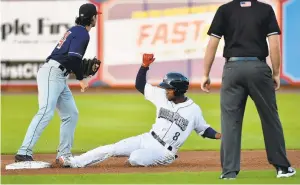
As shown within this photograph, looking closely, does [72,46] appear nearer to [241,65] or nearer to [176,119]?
[176,119]

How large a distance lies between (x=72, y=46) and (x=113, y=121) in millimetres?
6334

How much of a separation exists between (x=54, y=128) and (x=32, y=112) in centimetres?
271

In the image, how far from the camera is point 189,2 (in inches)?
930

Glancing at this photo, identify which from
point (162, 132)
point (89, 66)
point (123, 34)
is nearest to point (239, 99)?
point (162, 132)

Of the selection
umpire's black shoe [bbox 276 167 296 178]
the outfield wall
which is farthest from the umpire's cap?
the outfield wall

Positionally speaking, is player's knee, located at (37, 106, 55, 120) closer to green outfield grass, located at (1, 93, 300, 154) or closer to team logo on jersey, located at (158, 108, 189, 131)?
team logo on jersey, located at (158, 108, 189, 131)

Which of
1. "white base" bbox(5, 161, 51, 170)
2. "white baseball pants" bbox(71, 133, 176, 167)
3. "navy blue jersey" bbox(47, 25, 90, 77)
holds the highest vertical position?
"navy blue jersey" bbox(47, 25, 90, 77)

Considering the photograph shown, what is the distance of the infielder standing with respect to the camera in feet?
33.0

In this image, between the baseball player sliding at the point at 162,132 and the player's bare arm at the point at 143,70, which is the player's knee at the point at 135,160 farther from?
the player's bare arm at the point at 143,70

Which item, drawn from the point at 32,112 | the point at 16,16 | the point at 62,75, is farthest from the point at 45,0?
the point at 62,75

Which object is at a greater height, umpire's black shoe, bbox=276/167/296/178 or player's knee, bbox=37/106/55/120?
player's knee, bbox=37/106/55/120

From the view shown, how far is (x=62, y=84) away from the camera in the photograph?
10.2 meters

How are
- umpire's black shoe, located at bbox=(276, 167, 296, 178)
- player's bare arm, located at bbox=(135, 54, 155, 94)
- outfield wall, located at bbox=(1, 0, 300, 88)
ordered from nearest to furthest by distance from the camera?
umpire's black shoe, located at bbox=(276, 167, 296, 178) → player's bare arm, located at bbox=(135, 54, 155, 94) → outfield wall, located at bbox=(1, 0, 300, 88)

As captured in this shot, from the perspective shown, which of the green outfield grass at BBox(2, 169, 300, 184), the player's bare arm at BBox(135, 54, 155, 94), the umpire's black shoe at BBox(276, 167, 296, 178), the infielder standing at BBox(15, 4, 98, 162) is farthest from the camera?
the infielder standing at BBox(15, 4, 98, 162)
